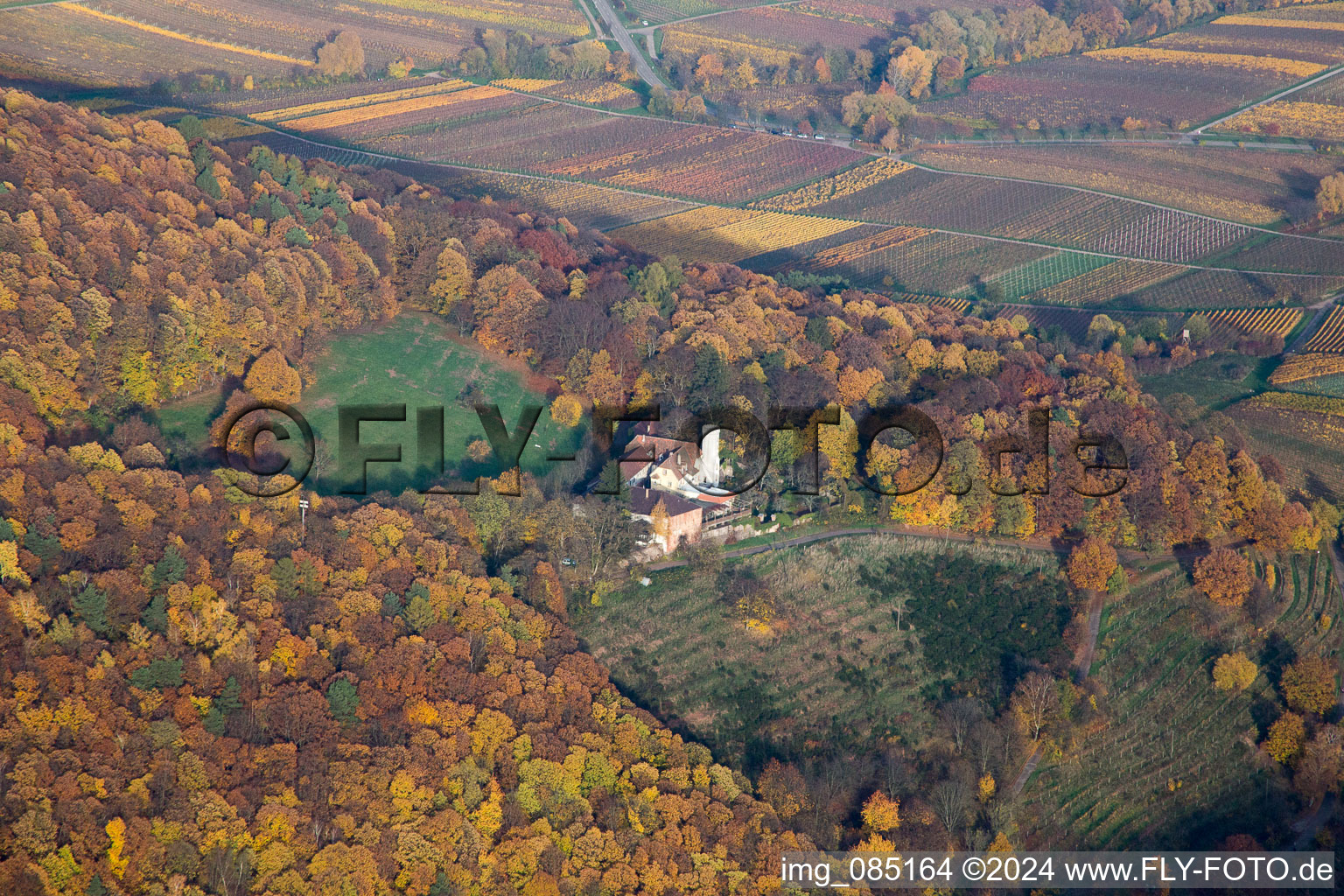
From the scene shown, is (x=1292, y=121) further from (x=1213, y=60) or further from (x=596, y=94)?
(x=596, y=94)

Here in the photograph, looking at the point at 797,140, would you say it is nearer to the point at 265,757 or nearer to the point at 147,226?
the point at 147,226

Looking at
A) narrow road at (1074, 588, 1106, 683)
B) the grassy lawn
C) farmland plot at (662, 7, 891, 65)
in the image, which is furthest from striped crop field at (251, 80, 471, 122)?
narrow road at (1074, 588, 1106, 683)

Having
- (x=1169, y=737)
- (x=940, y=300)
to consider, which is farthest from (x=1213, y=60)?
(x=1169, y=737)

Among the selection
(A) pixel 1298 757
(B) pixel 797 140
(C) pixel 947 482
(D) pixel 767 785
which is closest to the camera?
(D) pixel 767 785

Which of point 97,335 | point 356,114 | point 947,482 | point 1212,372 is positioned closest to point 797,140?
point 356,114

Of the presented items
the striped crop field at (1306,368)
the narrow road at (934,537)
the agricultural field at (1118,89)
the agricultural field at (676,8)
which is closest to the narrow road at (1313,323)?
the striped crop field at (1306,368)

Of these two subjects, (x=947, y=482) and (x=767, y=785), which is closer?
(x=767, y=785)
